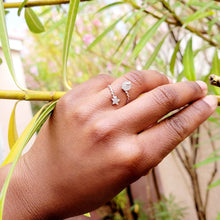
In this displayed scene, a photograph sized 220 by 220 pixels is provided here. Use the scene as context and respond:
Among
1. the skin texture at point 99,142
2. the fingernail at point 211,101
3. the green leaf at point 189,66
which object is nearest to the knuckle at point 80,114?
the skin texture at point 99,142

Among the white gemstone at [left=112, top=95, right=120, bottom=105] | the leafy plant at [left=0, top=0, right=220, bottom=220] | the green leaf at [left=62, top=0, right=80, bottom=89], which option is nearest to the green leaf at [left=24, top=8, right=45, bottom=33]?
the leafy plant at [left=0, top=0, right=220, bottom=220]

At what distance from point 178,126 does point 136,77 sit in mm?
76

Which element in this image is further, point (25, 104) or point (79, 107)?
point (25, 104)

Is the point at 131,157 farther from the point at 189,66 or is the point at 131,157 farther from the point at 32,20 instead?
the point at 32,20

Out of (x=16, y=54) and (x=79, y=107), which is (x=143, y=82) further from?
(x=16, y=54)

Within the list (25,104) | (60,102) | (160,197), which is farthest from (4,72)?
(160,197)

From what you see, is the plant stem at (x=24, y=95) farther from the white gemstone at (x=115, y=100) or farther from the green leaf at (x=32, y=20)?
the green leaf at (x=32, y=20)

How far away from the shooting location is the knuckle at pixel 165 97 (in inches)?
13.0

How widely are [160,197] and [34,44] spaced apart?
6.59 feet

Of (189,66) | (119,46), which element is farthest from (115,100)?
(119,46)

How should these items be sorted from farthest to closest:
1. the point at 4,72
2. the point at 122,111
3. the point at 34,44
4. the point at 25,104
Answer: the point at 34,44, the point at 25,104, the point at 4,72, the point at 122,111

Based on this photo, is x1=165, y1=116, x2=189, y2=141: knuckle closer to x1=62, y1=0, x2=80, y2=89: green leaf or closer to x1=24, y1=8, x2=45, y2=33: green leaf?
x1=62, y1=0, x2=80, y2=89: green leaf

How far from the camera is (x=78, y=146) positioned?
0.33 metres

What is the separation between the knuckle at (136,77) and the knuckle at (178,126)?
0.06m
